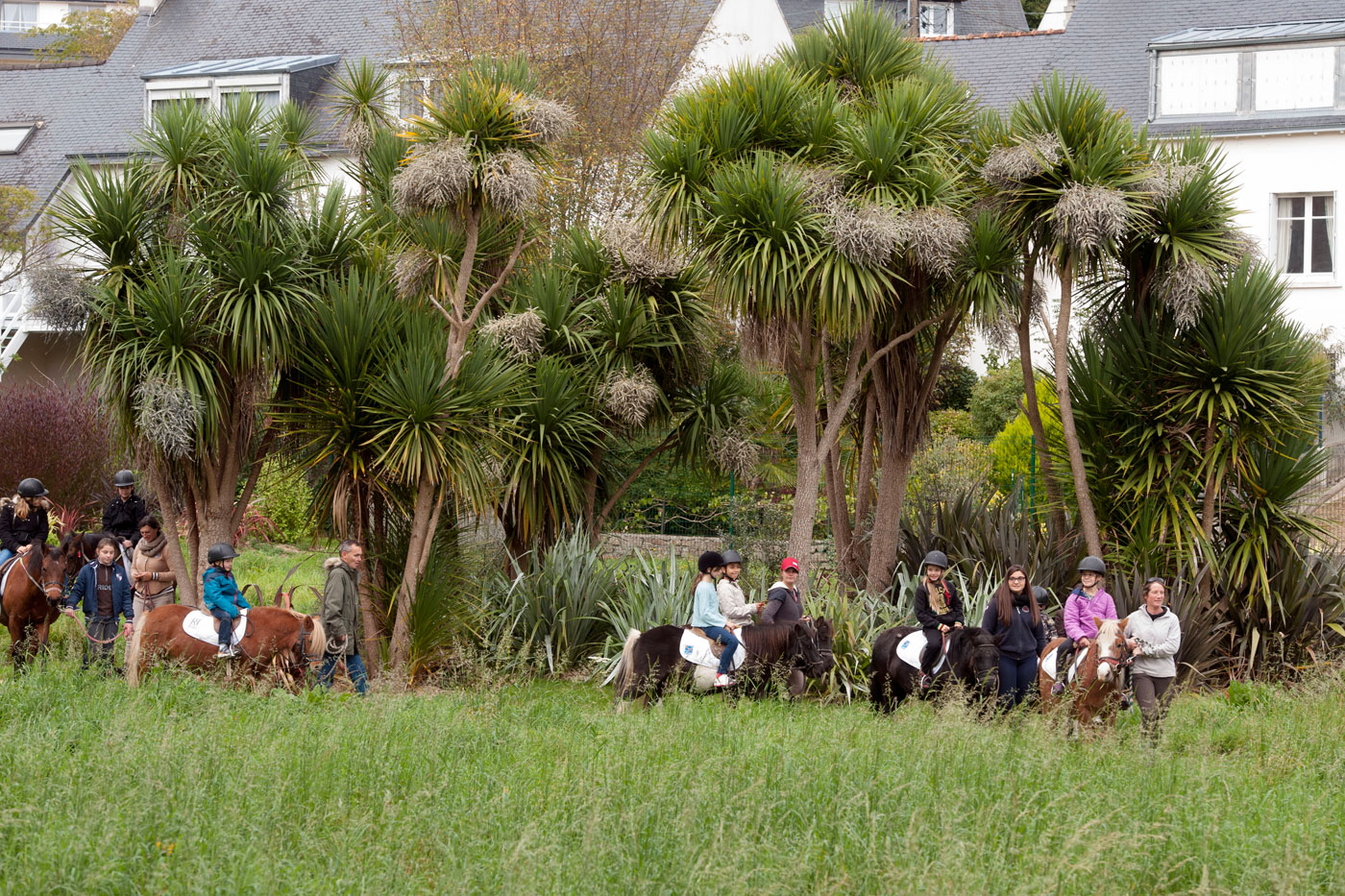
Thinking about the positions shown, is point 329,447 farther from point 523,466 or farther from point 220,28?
point 220,28

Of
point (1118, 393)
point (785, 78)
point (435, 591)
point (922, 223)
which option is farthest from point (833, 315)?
point (435, 591)

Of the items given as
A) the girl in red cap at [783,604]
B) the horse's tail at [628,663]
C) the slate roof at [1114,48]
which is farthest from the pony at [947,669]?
the slate roof at [1114,48]

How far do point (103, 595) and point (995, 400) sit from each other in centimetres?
1517

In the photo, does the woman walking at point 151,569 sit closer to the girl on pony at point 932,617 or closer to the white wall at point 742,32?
the girl on pony at point 932,617

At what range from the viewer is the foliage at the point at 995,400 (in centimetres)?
2161

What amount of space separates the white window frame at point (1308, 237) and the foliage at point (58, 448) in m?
19.8

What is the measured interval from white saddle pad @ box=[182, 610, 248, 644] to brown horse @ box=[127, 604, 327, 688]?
30 millimetres

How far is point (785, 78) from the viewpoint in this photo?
12258mm

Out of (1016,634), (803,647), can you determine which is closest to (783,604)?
(803,647)

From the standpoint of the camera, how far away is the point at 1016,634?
9.52 meters

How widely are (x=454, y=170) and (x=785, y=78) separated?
3.37 metres

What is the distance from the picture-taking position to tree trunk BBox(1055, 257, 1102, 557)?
12438 millimetres

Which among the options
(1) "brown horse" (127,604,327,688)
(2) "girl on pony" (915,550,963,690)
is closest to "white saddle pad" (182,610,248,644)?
(1) "brown horse" (127,604,327,688)

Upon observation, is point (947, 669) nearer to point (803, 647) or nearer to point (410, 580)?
point (803, 647)
